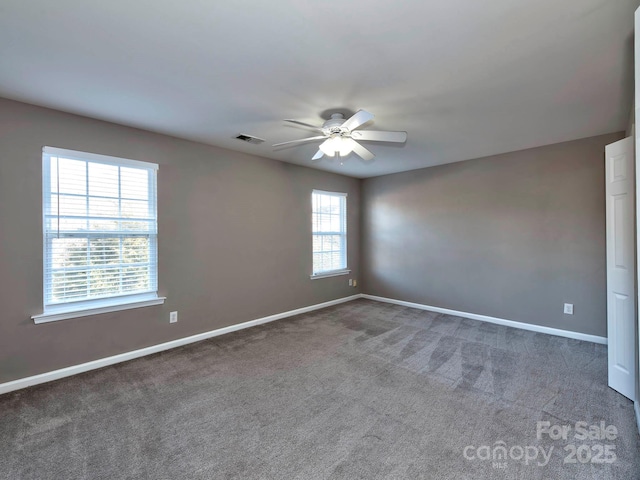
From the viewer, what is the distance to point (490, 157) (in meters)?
4.32

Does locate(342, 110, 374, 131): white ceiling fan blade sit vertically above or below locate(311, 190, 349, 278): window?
above

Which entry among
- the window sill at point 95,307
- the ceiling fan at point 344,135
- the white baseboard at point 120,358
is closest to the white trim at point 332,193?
the white baseboard at point 120,358

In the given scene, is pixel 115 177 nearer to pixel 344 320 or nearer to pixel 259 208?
pixel 259 208

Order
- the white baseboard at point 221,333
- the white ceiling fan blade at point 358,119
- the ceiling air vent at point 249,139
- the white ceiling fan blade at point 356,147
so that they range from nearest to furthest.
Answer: the white ceiling fan blade at point 358,119 → the white baseboard at point 221,333 → the white ceiling fan blade at point 356,147 → the ceiling air vent at point 249,139

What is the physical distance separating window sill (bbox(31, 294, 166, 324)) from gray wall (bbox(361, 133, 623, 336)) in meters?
3.92

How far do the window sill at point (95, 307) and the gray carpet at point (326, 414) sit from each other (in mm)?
585

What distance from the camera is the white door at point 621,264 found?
7.77ft

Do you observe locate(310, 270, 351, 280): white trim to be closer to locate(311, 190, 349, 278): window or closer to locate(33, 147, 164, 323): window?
locate(311, 190, 349, 278): window

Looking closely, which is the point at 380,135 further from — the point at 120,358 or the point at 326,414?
the point at 120,358

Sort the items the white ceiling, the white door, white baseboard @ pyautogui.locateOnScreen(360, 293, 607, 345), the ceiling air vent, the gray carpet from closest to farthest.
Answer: the white ceiling, the gray carpet, the white door, the ceiling air vent, white baseboard @ pyautogui.locateOnScreen(360, 293, 607, 345)

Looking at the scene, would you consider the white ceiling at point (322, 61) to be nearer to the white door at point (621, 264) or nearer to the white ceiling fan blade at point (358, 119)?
the white ceiling fan blade at point (358, 119)

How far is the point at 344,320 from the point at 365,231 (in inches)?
81.8

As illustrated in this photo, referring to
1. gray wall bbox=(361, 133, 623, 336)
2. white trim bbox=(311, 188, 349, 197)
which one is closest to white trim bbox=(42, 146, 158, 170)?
white trim bbox=(311, 188, 349, 197)

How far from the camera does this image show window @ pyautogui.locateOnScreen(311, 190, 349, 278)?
517cm
